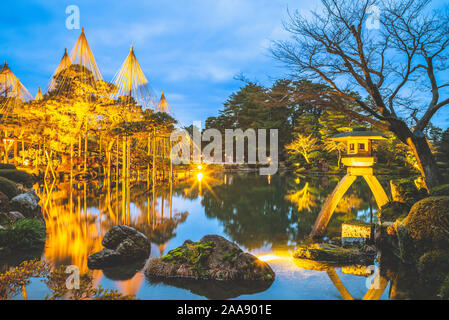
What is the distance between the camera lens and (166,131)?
19734mm

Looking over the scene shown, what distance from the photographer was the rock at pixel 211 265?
17.2ft

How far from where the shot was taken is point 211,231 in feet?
30.5

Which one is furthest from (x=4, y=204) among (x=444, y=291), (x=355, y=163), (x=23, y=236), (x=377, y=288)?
(x=444, y=291)

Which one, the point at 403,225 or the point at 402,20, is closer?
the point at 403,225

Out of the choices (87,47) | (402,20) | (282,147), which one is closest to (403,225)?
(402,20)

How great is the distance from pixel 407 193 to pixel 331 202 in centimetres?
223

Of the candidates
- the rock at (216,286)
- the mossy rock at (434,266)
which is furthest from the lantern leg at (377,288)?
the rock at (216,286)

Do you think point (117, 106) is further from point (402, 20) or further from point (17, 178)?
point (402, 20)

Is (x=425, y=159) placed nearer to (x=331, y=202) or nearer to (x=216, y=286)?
(x=331, y=202)

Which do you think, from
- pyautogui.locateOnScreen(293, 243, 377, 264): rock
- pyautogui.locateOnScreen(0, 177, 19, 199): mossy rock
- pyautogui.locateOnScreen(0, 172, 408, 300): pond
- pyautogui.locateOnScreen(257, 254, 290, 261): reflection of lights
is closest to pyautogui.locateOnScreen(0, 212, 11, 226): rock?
pyautogui.locateOnScreen(0, 172, 408, 300): pond

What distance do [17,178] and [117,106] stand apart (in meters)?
8.39

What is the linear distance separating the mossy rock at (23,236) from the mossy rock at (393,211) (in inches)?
347

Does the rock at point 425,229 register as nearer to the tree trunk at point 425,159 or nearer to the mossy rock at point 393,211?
the mossy rock at point 393,211
